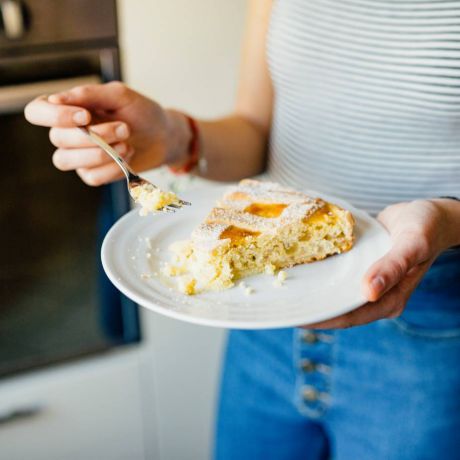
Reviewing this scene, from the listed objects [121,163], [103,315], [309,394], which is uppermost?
[121,163]

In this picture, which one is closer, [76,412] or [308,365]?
[308,365]

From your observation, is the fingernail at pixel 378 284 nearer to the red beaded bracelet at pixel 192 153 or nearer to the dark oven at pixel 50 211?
the red beaded bracelet at pixel 192 153

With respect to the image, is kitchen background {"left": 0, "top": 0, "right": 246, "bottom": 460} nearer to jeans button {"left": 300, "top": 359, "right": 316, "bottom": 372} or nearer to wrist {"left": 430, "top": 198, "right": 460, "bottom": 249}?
jeans button {"left": 300, "top": 359, "right": 316, "bottom": 372}

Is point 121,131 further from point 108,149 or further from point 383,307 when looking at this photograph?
point 383,307

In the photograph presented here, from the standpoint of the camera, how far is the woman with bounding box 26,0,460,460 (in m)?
0.82

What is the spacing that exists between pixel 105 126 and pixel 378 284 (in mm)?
399

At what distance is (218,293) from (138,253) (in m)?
0.12

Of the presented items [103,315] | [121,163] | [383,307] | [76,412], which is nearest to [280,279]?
[383,307]

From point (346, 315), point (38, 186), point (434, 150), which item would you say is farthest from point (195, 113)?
point (346, 315)

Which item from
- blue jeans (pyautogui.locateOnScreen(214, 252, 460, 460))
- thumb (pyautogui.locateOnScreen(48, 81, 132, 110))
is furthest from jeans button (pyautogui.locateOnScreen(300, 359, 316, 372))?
thumb (pyautogui.locateOnScreen(48, 81, 132, 110))

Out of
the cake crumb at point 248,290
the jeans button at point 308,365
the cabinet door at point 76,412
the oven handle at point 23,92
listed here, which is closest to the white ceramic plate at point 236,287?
the cake crumb at point 248,290

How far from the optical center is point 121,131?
81cm

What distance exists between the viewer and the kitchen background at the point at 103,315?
1.22 metres

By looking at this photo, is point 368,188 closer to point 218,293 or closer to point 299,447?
point 218,293
